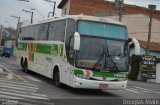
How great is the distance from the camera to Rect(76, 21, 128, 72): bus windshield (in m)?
16.6

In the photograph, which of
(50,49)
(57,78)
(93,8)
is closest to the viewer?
(57,78)

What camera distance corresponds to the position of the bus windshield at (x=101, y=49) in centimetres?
1659

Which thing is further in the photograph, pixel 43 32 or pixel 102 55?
pixel 43 32

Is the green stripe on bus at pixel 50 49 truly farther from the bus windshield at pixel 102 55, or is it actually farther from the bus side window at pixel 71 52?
the bus windshield at pixel 102 55

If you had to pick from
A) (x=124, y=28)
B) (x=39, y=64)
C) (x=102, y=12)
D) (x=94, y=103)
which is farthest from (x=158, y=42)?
(x=94, y=103)

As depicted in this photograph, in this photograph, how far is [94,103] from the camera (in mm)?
14414

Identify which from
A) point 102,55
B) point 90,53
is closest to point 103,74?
point 102,55

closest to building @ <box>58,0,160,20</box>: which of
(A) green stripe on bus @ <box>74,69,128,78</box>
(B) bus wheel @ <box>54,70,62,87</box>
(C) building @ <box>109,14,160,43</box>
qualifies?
(C) building @ <box>109,14,160,43</box>

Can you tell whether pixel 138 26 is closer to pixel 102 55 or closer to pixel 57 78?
pixel 57 78

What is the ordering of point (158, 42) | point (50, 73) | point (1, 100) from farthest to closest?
point (158, 42) < point (50, 73) < point (1, 100)

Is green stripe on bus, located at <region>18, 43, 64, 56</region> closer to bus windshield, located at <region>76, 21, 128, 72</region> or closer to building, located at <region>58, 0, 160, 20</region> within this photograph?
bus windshield, located at <region>76, 21, 128, 72</region>

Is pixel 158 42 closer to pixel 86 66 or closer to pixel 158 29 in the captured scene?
pixel 158 29

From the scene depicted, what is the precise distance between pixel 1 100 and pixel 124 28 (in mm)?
7090

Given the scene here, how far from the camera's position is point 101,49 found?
55.4 feet
